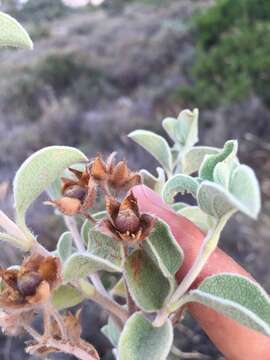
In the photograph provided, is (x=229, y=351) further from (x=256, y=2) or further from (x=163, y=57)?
(x=163, y=57)

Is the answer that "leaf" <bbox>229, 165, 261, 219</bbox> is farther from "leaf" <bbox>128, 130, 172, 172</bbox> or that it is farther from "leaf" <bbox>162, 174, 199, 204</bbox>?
"leaf" <bbox>128, 130, 172, 172</bbox>

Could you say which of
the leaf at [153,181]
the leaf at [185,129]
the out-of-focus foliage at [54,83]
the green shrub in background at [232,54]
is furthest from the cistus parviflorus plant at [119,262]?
the out-of-focus foliage at [54,83]

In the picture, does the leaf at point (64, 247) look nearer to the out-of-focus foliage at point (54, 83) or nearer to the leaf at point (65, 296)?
the leaf at point (65, 296)

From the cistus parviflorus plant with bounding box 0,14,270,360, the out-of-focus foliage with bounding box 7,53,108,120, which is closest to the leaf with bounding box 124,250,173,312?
the cistus parviflorus plant with bounding box 0,14,270,360

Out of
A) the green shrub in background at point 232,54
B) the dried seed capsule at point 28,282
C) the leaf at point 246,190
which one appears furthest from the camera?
the green shrub in background at point 232,54

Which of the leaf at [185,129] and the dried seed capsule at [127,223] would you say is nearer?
the dried seed capsule at [127,223]
